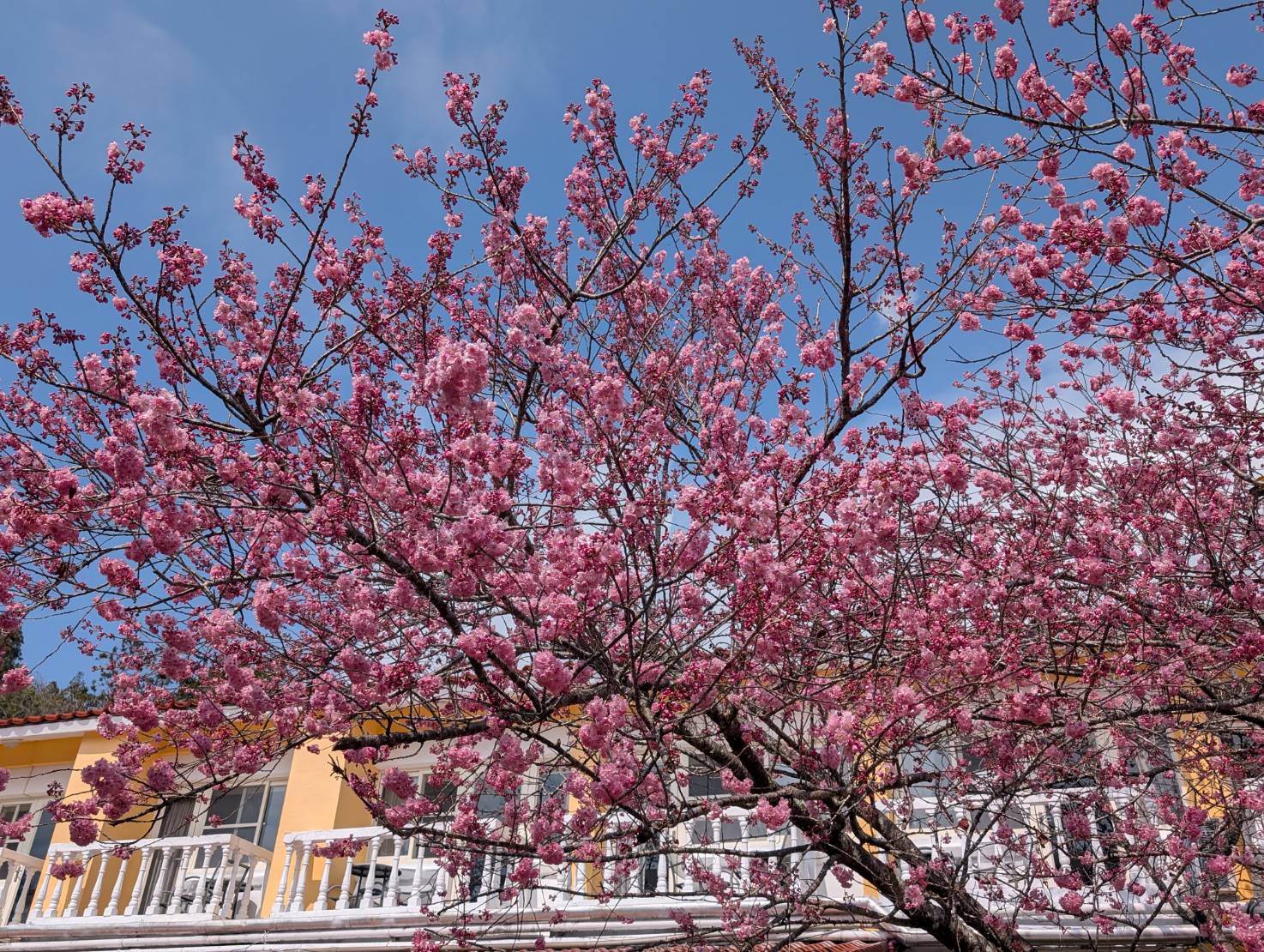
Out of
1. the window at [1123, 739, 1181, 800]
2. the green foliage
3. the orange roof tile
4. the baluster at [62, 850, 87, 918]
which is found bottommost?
the baluster at [62, 850, 87, 918]

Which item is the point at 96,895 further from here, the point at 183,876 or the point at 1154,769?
the point at 1154,769

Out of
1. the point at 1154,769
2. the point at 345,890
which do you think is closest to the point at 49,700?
the point at 345,890

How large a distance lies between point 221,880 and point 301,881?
3.06 ft

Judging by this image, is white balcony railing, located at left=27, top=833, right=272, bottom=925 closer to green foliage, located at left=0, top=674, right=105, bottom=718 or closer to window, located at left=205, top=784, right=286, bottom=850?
window, located at left=205, top=784, right=286, bottom=850

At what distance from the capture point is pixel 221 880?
980 cm

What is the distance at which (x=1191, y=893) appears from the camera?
7051 millimetres

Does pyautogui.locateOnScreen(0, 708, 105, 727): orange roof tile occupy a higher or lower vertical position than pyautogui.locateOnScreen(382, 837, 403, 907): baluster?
higher

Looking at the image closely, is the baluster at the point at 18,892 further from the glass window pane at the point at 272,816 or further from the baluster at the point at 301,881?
the baluster at the point at 301,881

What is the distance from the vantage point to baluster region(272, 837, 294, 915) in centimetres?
947

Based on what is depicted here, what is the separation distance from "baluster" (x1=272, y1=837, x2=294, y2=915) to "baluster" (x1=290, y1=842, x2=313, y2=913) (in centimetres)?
10

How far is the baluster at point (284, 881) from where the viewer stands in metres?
9.47

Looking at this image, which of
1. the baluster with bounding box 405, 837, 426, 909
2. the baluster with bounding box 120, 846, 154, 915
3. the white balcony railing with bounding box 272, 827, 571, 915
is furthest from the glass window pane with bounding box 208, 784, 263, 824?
the baluster with bounding box 405, 837, 426, 909

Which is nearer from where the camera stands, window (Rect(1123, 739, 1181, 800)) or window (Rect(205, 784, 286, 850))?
window (Rect(1123, 739, 1181, 800))

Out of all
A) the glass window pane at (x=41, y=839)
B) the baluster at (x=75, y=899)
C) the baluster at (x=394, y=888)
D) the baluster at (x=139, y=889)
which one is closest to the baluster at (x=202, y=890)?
the baluster at (x=139, y=889)
